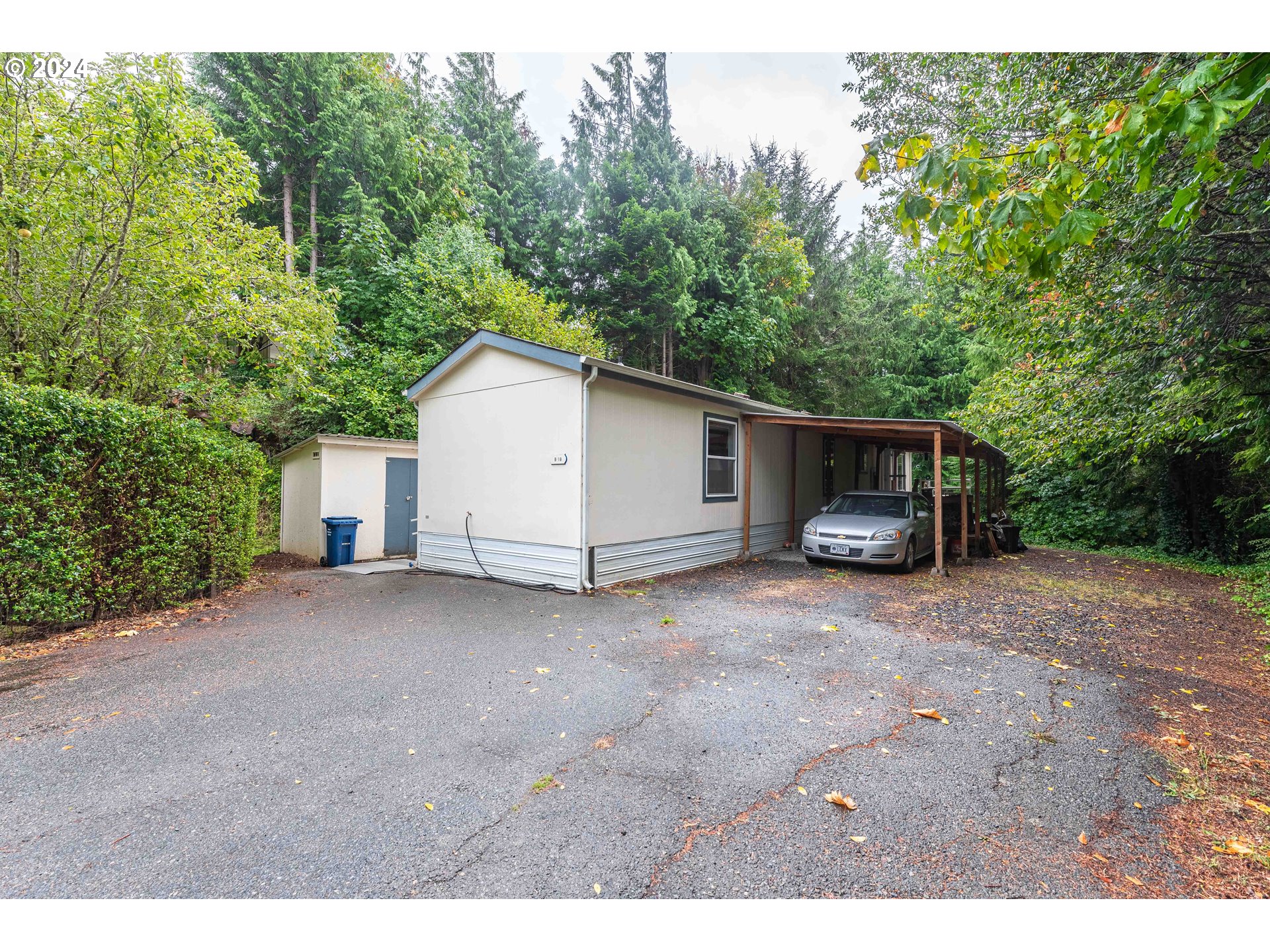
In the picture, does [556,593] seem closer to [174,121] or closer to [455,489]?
[455,489]

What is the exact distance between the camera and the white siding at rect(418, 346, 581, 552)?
690 cm

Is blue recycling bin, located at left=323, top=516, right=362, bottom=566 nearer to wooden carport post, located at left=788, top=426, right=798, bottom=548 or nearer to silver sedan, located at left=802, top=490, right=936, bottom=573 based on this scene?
silver sedan, located at left=802, top=490, right=936, bottom=573

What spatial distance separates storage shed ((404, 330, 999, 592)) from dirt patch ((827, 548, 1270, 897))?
1874 millimetres

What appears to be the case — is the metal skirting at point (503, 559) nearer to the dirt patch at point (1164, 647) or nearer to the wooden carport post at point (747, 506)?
the dirt patch at point (1164, 647)

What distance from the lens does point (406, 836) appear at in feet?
7.04

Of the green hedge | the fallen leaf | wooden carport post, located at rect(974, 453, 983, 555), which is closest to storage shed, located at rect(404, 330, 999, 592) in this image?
wooden carport post, located at rect(974, 453, 983, 555)

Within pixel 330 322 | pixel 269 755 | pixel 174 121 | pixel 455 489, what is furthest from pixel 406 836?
pixel 330 322

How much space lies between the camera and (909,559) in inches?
340

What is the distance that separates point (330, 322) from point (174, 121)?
3.71 m

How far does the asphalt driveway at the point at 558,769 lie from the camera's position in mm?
1965

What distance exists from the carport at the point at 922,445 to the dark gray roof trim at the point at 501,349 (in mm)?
4058

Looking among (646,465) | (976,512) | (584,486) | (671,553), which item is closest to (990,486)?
(976,512)

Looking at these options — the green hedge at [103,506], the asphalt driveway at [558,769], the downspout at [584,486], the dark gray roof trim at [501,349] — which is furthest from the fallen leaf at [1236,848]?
the green hedge at [103,506]

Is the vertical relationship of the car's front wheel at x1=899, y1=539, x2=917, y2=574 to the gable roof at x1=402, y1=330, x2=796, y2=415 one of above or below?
below
